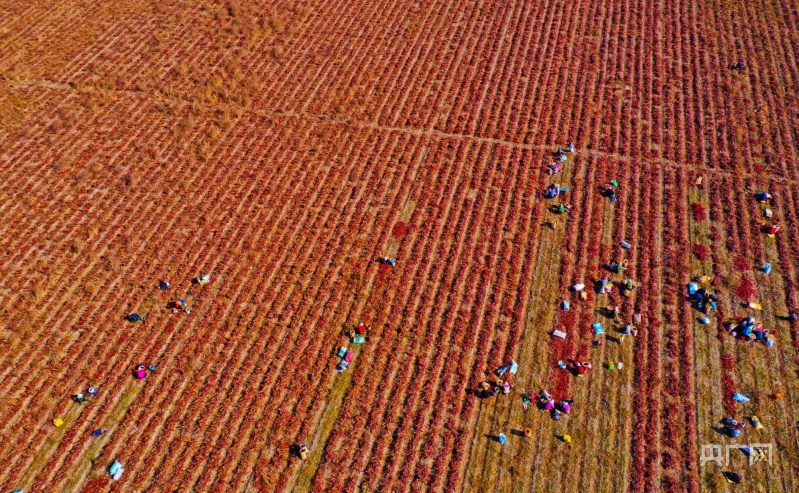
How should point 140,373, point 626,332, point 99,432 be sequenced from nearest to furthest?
point 99,432
point 140,373
point 626,332

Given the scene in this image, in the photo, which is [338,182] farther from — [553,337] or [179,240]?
[553,337]

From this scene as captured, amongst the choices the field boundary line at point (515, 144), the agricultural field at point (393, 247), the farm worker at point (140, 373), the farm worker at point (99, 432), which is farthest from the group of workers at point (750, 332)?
the farm worker at point (99, 432)

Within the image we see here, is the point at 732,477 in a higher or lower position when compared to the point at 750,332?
lower

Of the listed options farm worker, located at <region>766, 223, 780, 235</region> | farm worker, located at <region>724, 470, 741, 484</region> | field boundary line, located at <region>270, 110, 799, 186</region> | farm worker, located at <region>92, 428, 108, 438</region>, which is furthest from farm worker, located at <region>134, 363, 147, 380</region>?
farm worker, located at <region>766, 223, 780, 235</region>

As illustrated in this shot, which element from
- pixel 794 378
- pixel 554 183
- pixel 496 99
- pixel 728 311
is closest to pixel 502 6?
pixel 496 99

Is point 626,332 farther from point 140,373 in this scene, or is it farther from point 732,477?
point 140,373

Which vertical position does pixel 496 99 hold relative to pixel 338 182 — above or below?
above

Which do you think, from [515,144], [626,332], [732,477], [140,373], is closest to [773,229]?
[626,332]

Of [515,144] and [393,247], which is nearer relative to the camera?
[393,247]

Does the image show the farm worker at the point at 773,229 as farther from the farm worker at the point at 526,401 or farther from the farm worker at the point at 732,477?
the farm worker at the point at 526,401
